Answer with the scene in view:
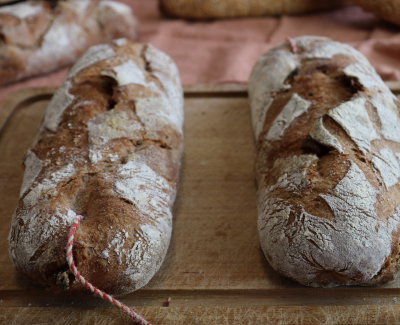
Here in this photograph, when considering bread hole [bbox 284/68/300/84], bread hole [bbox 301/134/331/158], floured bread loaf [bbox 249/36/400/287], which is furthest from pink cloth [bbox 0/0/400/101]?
bread hole [bbox 301/134/331/158]

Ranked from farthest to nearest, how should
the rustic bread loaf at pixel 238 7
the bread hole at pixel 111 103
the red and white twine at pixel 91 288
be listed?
the rustic bread loaf at pixel 238 7
the bread hole at pixel 111 103
the red and white twine at pixel 91 288

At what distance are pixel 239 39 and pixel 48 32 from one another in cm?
115

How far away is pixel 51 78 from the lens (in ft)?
7.68

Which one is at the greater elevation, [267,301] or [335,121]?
[335,121]

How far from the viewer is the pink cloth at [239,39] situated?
2.30m

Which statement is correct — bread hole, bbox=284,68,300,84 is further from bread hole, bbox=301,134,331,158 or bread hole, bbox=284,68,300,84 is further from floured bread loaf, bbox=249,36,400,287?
bread hole, bbox=301,134,331,158

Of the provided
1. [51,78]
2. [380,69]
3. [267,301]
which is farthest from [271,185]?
[51,78]

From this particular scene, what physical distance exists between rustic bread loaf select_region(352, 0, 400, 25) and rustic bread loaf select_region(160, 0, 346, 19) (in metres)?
0.30

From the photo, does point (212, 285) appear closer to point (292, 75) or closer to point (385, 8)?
point (292, 75)

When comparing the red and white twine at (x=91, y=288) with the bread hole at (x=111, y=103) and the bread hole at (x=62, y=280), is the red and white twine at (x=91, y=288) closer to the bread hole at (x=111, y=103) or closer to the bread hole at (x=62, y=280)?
the bread hole at (x=62, y=280)

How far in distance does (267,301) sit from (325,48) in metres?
1.05

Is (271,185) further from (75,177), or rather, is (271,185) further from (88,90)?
(88,90)

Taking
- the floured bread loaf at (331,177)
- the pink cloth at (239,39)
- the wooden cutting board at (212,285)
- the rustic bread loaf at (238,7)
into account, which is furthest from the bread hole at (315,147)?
the rustic bread loaf at (238,7)

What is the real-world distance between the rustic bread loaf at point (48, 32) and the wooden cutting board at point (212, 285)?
2.48 feet
